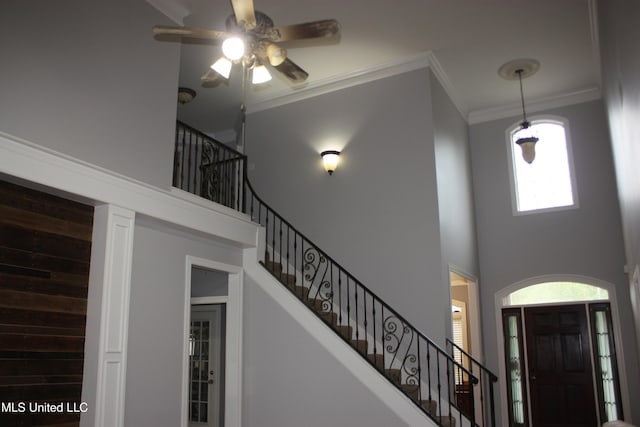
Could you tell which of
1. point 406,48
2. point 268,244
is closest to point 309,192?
point 268,244

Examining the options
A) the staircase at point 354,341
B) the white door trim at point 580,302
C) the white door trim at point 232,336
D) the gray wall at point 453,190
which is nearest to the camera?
the staircase at point 354,341

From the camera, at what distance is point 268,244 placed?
861 cm

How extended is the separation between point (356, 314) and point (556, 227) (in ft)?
12.9

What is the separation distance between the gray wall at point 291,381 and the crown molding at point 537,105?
4.90 m

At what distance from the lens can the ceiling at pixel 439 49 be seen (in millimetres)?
6652

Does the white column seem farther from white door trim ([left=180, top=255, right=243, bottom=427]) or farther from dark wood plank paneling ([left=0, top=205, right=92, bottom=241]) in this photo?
white door trim ([left=180, top=255, right=243, bottom=427])

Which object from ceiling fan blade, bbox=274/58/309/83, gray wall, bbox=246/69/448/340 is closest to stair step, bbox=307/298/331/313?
gray wall, bbox=246/69/448/340

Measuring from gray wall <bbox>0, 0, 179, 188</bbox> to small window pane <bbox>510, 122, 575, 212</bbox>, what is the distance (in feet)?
18.7

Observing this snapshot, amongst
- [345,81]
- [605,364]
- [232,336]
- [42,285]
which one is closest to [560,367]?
[605,364]

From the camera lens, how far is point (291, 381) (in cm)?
675

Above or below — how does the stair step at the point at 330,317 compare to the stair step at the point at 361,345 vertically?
above

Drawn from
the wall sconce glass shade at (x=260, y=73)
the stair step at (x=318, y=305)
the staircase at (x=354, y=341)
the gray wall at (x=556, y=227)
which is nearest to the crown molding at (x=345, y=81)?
the gray wall at (x=556, y=227)

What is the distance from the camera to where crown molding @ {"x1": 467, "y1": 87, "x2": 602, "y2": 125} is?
8750 mm

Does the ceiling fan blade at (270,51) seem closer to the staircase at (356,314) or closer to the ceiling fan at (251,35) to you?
the ceiling fan at (251,35)
